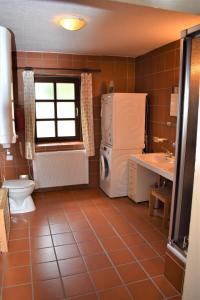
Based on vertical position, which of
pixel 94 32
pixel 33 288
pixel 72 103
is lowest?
pixel 33 288

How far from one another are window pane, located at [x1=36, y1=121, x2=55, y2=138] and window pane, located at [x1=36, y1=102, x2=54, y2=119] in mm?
101

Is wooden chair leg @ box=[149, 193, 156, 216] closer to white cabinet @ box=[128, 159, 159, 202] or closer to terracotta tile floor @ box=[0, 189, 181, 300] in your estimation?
terracotta tile floor @ box=[0, 189, 181, 300]

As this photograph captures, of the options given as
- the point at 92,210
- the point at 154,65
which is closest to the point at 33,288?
the point at 92,210

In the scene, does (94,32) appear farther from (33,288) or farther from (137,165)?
(33,288)

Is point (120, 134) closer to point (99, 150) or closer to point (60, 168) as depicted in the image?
point (99, 150)

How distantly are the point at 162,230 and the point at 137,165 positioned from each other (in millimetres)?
972

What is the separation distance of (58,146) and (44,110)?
25.6 inches

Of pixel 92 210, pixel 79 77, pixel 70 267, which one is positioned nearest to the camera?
pixel 70 267

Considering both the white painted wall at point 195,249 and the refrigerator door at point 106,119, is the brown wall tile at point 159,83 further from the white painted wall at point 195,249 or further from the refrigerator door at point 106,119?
the white painted wall at point 195,249

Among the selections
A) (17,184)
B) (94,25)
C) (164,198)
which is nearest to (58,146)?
(17,184)

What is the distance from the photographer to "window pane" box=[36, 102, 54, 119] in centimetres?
406

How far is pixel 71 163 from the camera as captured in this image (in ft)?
13.6

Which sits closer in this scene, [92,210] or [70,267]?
[70,267]

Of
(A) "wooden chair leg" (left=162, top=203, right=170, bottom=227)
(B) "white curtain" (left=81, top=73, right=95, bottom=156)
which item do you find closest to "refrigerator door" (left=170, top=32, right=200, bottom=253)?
(A) "wooden chair leg" (left=162, top=203, right=170, bottom=227)
